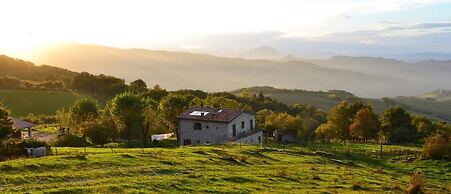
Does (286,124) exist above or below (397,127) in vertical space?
above

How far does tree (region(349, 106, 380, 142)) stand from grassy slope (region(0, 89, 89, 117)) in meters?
85.0

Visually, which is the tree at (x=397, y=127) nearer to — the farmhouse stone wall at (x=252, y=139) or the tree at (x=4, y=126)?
the farmhouse stone wall at (x=252, y=139)

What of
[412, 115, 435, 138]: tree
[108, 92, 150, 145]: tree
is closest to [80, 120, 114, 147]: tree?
[108, 92, 150, 145]: tree

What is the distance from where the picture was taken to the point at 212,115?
257ft

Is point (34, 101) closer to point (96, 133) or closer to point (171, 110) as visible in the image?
point (171, 110)

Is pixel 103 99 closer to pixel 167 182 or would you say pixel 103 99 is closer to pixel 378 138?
pixel 378 138

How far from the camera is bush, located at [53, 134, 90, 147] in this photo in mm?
69562

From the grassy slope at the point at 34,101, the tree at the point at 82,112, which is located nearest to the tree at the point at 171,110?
the tree at the point at 82,112

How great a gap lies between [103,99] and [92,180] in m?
137

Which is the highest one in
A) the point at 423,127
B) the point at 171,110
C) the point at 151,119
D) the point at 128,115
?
the point at 171,110

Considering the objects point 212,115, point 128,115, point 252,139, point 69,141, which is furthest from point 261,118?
point 69,141

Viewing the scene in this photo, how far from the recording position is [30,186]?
28.9m

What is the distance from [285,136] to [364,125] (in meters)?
19.5

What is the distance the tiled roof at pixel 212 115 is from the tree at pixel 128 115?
703cm
